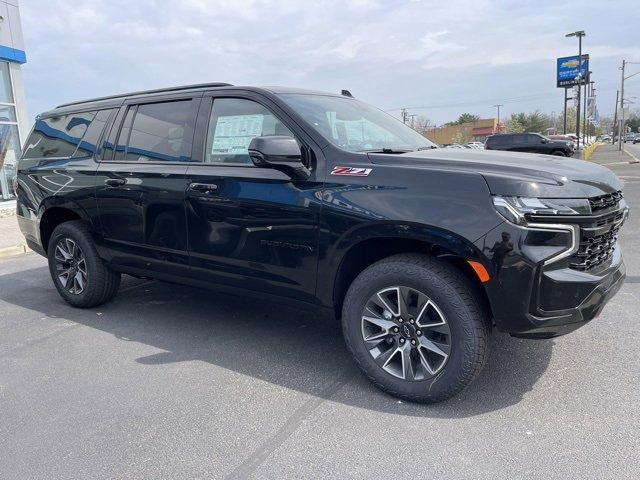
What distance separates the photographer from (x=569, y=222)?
105 inches

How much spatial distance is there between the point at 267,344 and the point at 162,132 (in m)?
1.88

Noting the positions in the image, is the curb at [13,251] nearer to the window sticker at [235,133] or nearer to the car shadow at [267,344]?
the car shadow at [267,344]

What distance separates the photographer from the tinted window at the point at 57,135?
15.9ft

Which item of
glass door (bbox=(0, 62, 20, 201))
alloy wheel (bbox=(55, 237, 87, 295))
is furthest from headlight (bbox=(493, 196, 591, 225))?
glass door (bbox=(0, 62, 20, 201))

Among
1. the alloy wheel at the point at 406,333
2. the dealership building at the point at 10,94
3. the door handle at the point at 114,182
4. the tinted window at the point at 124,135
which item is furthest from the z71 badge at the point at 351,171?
the dealership building at the point at 10,94

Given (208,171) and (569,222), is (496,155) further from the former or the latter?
(208,171)

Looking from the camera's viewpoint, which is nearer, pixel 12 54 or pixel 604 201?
pixel 604 201

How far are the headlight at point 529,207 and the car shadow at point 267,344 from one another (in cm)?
114

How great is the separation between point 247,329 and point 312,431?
1.65 meters

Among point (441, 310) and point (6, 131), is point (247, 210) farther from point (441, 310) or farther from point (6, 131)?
point (6, 131)

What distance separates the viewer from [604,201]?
2.89 meters

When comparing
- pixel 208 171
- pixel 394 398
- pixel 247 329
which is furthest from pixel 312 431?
pixel 208 171

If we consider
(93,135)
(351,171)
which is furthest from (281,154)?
(93,135)

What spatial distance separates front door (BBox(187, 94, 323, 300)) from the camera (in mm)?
3359
